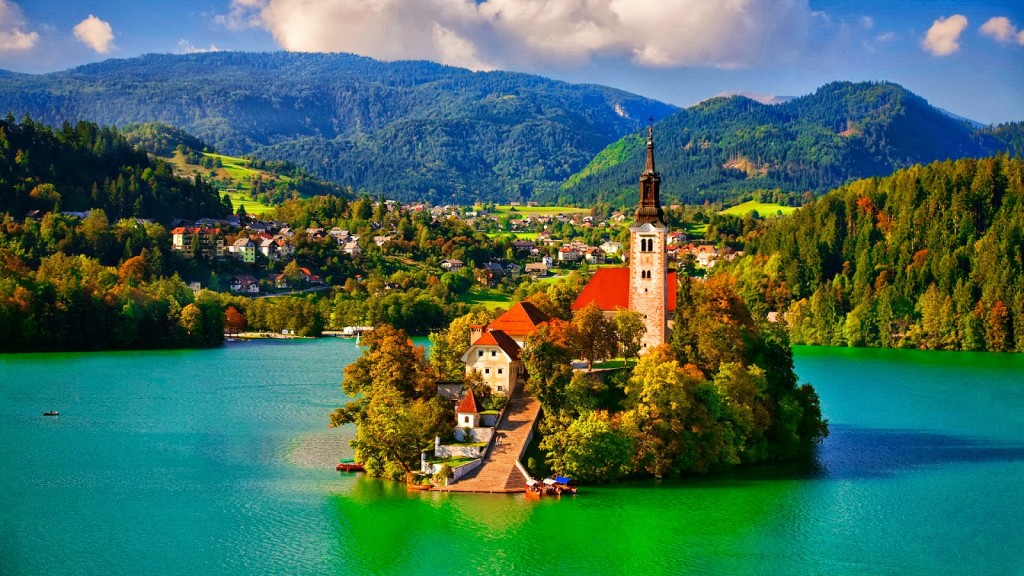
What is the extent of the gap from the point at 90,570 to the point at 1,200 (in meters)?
88.8

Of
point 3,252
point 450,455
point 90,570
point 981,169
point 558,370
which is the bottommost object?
point 90,570

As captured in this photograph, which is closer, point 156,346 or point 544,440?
point 544,440

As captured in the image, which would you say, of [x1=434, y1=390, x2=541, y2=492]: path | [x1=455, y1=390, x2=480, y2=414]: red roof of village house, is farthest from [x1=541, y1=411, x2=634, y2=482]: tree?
[x1=455, y1=390, x2=480, y2=414]: red roof of village house

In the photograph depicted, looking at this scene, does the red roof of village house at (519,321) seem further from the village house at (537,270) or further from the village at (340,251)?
the village house at (537,270)

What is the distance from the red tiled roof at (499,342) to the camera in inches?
1748

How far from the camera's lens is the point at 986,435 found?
52312 millimetres

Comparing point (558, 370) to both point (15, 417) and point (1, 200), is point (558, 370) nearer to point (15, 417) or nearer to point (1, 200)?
point (15, 417)

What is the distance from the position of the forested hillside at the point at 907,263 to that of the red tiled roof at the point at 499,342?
59.7 metres

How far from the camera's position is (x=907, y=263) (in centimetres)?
9981

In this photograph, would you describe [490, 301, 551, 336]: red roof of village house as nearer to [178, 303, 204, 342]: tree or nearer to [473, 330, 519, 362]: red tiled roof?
[473, 330, 519, 362]: red tiled roof

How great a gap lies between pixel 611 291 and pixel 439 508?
56.8 feet

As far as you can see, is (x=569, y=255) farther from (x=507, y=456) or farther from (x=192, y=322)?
(x=507, y=456)

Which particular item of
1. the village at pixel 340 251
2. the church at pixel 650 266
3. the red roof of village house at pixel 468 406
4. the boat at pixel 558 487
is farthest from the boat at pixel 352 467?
the village at pixel 340 251

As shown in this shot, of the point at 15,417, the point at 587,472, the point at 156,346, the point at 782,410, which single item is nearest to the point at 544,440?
the point at 587,472
